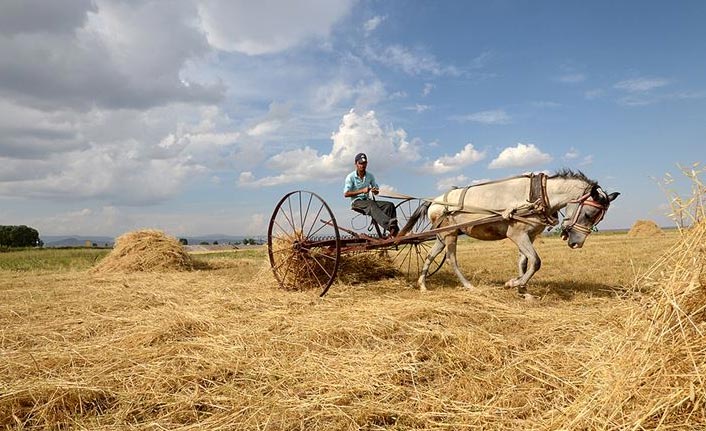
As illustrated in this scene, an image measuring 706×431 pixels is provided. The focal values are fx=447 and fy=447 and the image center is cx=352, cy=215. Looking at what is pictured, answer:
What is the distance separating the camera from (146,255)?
39.2 feet

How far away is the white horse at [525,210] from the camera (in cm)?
627

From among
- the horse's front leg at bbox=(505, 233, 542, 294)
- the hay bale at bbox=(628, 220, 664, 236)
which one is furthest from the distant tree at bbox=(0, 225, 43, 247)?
the hay bale at bbox=(628, 220, 664, 236)

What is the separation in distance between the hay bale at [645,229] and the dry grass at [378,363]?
24.7m

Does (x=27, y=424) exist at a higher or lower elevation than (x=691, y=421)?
lower

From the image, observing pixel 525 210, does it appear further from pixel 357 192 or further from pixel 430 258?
pixel 357 192

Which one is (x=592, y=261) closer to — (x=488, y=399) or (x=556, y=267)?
(x=556, y=267)

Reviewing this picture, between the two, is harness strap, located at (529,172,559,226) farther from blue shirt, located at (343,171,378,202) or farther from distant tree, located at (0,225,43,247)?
distant tree, located at (0,225,43,247)

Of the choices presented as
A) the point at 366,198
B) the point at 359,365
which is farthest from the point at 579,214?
the point at 359,365

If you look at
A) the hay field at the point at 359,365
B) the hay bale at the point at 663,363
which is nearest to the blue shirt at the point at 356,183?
the hay field at the point at 359,365

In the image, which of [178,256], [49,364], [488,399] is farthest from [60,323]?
[178,256]

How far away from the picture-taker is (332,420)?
273 cm

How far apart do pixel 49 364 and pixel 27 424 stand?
1.12 meters

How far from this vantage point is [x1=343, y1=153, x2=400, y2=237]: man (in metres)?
7.51

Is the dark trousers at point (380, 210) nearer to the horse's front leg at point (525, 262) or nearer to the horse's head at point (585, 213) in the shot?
the horse's front leg at point (525, 262)
